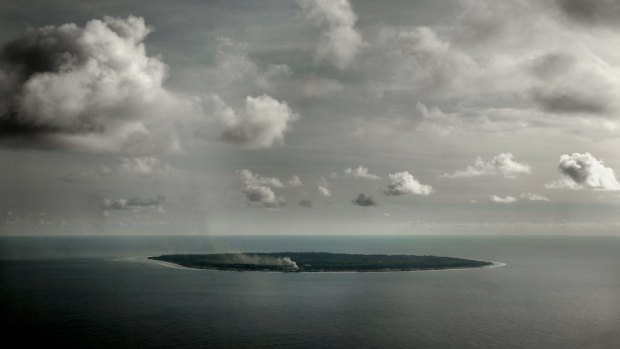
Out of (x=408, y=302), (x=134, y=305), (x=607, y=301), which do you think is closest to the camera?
(x=134, y=305)

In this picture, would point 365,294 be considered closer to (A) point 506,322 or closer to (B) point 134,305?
(A) point 506,322

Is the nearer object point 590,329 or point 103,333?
point 103,333

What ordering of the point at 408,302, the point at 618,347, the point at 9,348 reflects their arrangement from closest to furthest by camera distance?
1. the point at 9,348
2. the point at 618,347
3. the point at 408,302

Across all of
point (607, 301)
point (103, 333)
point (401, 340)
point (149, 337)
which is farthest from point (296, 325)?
point (607, 301)

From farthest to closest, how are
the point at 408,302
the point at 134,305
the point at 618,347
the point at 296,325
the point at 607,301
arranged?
1. the point at 607,301
2. the point at 408,302
3. the point at 134,305
4. the point at 296,325
5. the point at 618,347

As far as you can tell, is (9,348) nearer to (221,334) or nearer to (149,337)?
(149,337)

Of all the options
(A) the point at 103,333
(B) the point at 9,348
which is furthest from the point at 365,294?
(B) the point at 9,348

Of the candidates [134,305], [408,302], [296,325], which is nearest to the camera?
[296,325]

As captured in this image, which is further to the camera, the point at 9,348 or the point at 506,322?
the point at 506,322
